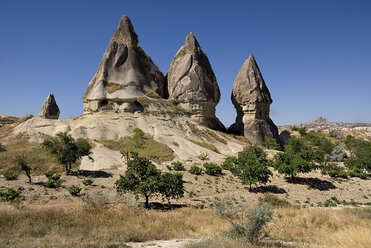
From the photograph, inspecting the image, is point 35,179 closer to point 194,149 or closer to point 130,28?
point 194,149

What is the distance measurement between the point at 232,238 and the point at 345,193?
17.8 m

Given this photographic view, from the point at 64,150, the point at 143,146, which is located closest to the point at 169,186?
the point at 64,150

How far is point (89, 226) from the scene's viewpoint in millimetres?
7367

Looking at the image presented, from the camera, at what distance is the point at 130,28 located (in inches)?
1626

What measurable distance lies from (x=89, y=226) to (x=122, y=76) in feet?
109

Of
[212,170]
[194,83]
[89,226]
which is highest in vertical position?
[194,83]

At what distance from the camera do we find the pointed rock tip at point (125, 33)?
4050cm

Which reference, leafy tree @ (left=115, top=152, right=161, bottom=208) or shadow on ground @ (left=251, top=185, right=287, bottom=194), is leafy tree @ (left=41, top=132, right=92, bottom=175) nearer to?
leafy tree @ (left=115, top=152, right=161, bottom=208)

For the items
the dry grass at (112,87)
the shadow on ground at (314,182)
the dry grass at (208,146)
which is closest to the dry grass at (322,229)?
the shadow on ground at (314,182)

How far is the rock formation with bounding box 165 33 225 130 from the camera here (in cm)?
4019

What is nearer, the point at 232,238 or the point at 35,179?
the point at 232,238

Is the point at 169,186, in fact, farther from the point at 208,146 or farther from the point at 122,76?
the point at 122,76

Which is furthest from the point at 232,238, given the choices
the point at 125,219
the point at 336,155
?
the point at 336,155

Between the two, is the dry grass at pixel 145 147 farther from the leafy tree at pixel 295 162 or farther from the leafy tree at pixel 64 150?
the leafy tree at pixel 295 162
